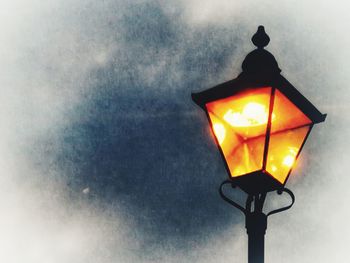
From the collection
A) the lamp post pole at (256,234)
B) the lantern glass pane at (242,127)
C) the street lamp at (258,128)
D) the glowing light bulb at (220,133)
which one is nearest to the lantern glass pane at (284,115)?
the street lamp at (258,128)

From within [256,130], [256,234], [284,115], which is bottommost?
[256,234]

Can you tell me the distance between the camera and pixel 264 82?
3379 millimetres

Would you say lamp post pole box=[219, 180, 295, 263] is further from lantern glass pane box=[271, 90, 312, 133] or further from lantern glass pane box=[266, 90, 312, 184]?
lantern glass pane box=[271, 90, 312, 133]

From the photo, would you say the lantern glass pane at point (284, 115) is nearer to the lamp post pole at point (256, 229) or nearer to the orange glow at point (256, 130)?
the orange glow at point (256, 130)

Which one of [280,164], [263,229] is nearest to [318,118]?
[280,164]

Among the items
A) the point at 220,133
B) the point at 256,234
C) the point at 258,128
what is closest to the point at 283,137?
the point at 258,128

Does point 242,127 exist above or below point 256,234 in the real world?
above

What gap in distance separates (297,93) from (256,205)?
1.00 m

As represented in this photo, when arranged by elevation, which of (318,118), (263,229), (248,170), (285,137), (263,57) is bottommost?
(263,229)

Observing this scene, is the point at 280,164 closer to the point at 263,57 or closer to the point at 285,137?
the point at 285,137

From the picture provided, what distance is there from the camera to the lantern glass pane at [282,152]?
11.4 ft

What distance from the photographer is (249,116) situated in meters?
3.46

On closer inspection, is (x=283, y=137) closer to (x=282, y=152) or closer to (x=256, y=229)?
(x=282, y=152)

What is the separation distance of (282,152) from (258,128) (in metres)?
0.30
